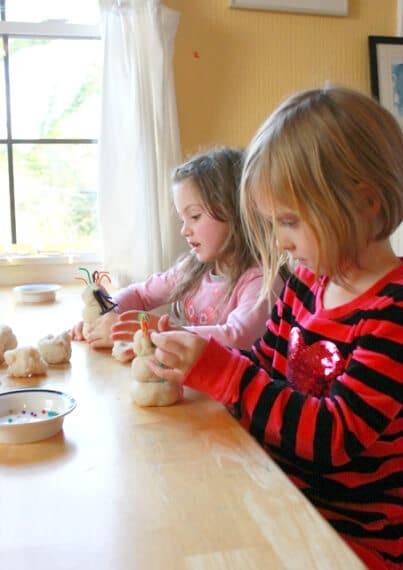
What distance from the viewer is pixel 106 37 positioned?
1.93 m

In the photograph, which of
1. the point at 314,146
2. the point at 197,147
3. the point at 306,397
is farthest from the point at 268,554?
the point at 197,147

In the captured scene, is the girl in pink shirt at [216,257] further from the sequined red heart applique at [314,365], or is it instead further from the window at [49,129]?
the window at [49,129]

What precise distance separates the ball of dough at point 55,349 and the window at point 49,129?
120cm

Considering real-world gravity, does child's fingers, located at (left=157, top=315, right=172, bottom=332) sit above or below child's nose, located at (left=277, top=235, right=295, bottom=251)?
below

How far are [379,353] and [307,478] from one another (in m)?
0.23

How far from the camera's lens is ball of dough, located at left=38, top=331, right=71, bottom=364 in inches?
42.2

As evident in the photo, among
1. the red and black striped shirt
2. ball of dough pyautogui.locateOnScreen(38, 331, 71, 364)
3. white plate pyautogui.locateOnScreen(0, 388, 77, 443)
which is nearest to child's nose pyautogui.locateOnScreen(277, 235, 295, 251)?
the red and black striped shirt

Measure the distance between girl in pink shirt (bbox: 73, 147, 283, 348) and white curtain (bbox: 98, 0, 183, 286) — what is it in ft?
1.12

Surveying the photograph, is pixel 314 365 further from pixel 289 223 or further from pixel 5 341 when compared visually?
pixel 5 341

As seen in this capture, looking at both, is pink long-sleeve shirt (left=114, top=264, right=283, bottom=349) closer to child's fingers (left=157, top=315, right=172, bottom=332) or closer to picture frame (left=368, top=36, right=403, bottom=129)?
child's fingers (left=157, top=315, right=172, bottom=332)

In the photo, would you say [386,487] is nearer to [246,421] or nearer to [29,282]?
[246,421]

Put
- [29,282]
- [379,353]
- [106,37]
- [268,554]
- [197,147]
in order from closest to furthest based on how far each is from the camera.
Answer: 1. [268,554]
2. [379,353]
3. [106,37]
4. [197,147]
5. [29,282]

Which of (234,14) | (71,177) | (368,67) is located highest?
(234,14)

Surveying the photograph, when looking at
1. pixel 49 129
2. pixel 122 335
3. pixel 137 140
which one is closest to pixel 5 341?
pixel 122 335
